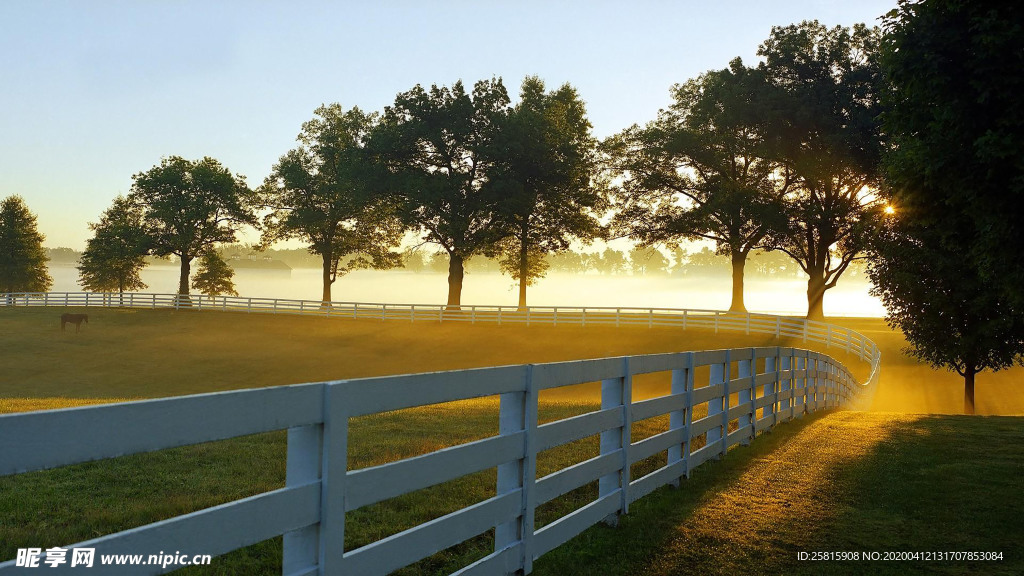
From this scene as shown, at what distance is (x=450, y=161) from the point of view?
5378 centimetres

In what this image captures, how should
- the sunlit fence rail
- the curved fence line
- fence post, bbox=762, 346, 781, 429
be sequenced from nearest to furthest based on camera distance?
the sunlit fence rail → fence post, bbox=762, 346, 781, 429 → the curved fence line

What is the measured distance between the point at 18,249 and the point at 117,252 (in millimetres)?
Result: 23873

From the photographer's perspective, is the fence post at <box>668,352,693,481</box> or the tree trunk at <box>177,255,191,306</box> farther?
the tree trunk at <box>177,255,191,306</box>

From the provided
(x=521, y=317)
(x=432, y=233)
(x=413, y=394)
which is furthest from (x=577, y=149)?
(x=413, y=394)

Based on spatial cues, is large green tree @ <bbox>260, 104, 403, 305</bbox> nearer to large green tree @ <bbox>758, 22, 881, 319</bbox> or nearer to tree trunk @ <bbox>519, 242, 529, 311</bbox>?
tree trunk @ <bbox>519, 242, 529, 311</bbox>

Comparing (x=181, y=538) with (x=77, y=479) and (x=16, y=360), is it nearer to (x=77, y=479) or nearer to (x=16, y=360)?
(x=77, y=479)

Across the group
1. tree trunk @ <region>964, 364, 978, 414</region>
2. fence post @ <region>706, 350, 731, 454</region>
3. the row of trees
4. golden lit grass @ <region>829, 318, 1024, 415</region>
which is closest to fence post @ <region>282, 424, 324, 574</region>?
fence post @ <region>706, 350, 731, 454</region>

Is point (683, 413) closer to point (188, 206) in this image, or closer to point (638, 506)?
point (638, 506)

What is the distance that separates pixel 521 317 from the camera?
44.7 m

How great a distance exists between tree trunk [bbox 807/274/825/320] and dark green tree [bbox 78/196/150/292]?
49645 mm

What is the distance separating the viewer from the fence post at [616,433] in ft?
22.5

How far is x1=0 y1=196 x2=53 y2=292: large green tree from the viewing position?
79500mm

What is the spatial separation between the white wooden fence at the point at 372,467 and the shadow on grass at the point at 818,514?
0.33 metres

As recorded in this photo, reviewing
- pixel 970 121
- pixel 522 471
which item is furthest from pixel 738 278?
pixel 522 471
